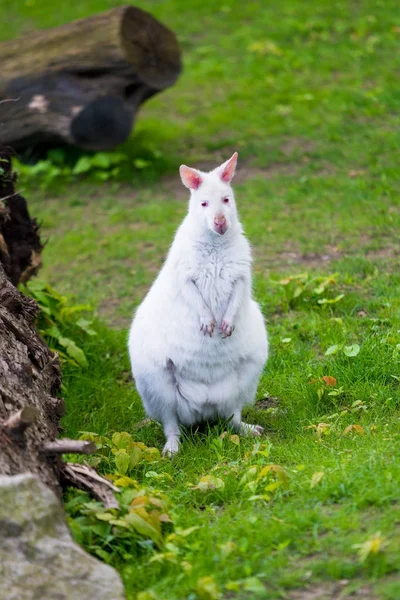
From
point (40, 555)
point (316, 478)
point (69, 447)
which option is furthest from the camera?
point (316, 478)

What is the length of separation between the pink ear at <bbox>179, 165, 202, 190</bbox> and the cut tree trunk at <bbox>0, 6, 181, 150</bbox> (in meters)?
4.68

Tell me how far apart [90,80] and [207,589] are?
7.26m

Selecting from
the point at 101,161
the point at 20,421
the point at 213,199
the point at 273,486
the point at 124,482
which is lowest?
the point at 101,161

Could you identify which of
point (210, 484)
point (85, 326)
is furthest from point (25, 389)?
point (85, 326)

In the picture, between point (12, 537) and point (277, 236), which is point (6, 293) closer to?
point (12, 537)

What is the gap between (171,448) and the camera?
16.1ft

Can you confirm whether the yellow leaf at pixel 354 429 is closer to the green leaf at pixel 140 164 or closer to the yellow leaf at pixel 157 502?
the yellow leaf at pixel 157 502

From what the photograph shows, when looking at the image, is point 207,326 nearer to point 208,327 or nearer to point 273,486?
point 208,327

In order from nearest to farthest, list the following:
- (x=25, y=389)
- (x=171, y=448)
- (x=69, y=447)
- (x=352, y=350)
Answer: (x=69, y=447) → (x=25, y=389) → (x=171, y=448) → (x=352, y=350)

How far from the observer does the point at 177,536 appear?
3615 mm

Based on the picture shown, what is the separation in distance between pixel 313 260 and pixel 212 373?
109 inches

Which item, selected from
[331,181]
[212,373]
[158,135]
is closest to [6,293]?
[212,373]

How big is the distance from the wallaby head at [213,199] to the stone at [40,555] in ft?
6.61

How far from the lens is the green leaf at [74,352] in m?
6.14
